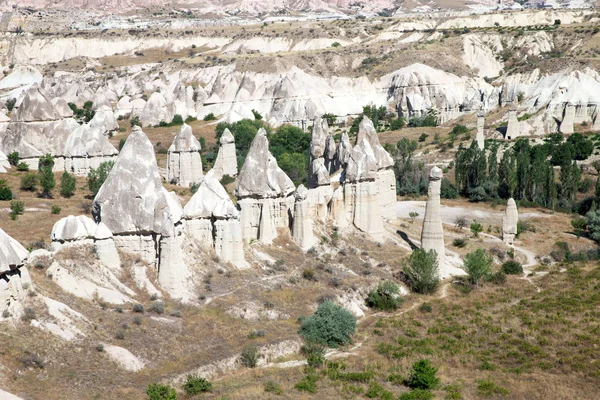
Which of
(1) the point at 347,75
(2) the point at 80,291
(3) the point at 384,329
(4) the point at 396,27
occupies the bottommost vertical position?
(3) the point at 384,329

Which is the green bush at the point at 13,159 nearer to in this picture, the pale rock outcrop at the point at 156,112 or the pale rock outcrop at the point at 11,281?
the pale rock outcrop at the point at 156,112

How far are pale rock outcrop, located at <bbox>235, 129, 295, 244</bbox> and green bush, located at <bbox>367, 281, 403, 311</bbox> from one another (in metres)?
6.84

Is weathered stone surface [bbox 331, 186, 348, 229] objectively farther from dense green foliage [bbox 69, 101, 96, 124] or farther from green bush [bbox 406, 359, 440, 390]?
dense green foliage [bbox 69, 101, 96, 124]

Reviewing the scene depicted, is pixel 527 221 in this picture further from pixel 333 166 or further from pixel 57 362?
pixel 57 362

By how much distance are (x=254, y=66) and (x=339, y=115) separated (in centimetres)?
2317

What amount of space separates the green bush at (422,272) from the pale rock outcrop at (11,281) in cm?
2245

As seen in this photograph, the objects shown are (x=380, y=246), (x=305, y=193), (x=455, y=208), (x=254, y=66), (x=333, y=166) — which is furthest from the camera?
(x=254, y=66)

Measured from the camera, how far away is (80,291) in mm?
33688

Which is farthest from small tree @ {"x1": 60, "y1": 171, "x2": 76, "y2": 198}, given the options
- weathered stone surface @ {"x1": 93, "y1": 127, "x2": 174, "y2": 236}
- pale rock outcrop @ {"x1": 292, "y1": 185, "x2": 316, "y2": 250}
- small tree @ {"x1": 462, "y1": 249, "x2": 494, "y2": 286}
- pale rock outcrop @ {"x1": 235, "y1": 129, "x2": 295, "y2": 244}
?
small tree @ {"x1": 462, "y1": 249, "x2": 494, "y2": 286}

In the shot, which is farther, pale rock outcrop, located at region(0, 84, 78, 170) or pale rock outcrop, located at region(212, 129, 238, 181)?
pale rock outcrop, located at region(0, 84, 78, 170)

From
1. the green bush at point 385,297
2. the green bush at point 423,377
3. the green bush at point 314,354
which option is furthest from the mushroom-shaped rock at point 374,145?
the green bush at point 423,377

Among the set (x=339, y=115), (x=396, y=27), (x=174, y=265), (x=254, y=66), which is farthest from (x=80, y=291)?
(x=396, y=27)

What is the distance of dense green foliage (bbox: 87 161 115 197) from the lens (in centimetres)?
5740

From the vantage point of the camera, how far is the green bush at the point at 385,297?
4262 cm
